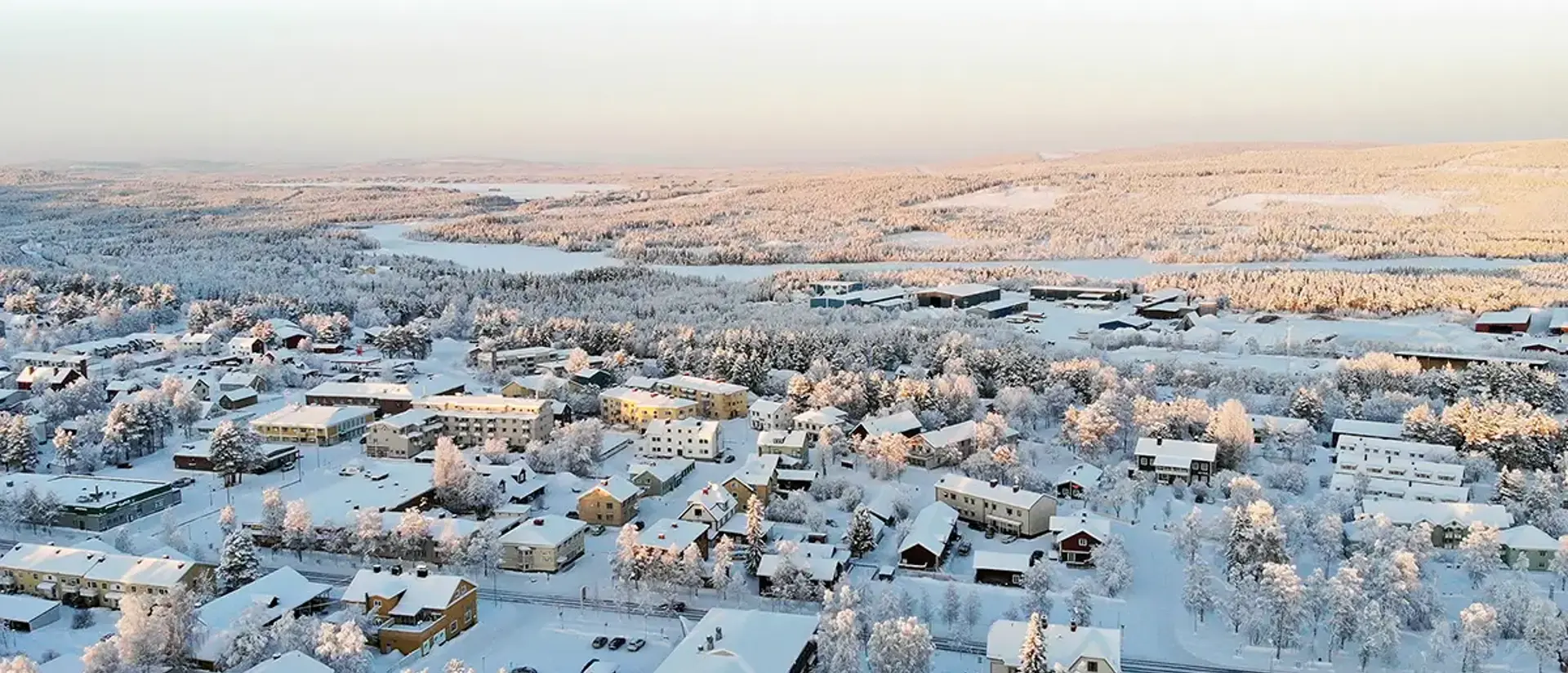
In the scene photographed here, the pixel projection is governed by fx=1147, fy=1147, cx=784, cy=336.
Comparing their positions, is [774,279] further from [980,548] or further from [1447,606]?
[1447,606]

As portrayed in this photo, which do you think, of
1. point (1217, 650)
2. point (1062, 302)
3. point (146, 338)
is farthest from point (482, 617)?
point (1062, 302)

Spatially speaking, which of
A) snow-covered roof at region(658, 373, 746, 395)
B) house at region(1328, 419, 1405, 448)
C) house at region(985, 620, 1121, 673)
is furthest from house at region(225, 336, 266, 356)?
house at region(1328, 419, 1405, 448)

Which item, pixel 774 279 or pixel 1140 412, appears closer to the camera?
pixel 1140 412

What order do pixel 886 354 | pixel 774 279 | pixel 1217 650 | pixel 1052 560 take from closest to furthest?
pixel 1217 650 < pixel 1052 560 < pixel 886 354 < pixel 774 279

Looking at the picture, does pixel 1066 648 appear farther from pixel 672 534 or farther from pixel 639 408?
pixel 639 408

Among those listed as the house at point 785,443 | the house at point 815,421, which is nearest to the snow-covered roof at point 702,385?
the house at point 815,421

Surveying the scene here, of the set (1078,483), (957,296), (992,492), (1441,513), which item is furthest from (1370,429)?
(957,296)

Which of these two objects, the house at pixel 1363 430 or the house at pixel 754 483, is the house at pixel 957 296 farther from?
the house at pixel 754 483

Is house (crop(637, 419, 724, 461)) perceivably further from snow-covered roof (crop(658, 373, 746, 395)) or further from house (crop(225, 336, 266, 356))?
house (crop(225, 336, 266, 356))
